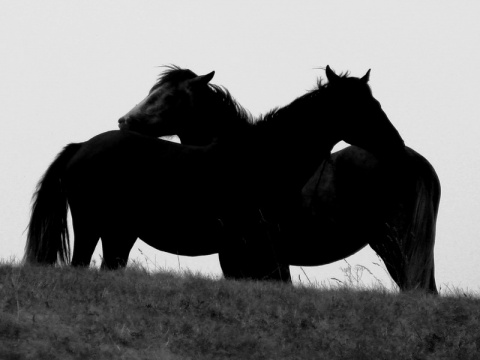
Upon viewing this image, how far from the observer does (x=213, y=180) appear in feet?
30.1

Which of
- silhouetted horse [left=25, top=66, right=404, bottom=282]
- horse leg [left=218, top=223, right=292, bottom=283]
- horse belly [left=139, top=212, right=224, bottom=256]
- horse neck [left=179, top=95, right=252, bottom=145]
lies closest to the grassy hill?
horse leg [left=218, top=223, right=292, bottom=283]

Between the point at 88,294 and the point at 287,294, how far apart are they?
69.4 inches

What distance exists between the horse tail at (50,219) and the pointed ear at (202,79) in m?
1.42

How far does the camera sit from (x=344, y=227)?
1030cm

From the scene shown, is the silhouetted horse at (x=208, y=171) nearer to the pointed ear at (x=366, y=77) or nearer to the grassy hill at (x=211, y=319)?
the pointed ear at (x=366, y=77)

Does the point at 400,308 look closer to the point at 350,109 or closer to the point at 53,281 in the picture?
the point at 350,109

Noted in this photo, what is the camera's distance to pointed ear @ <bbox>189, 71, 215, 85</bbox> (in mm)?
9844

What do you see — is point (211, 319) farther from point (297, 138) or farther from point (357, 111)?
point (357, 111)

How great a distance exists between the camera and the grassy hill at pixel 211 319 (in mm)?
6770

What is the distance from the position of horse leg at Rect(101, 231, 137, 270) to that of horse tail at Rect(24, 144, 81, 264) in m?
0.60

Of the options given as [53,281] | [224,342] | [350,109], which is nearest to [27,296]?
[53,281]

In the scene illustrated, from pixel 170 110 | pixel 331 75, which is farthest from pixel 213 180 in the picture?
pixel 331 75

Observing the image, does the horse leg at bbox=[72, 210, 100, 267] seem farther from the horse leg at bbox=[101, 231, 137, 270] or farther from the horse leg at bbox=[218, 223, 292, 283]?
the horse leg at bbox=[218, 223, 292, 283]

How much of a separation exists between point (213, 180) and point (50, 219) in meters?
1.89
